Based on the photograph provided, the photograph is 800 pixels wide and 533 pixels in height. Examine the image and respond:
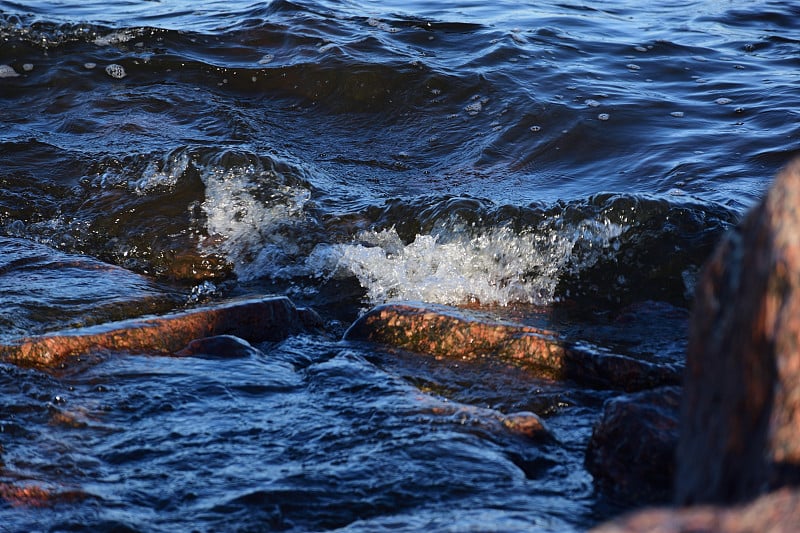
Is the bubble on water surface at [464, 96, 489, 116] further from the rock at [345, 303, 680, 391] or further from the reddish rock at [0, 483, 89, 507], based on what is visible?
the reddish rock at [0, 483, 89, 507]

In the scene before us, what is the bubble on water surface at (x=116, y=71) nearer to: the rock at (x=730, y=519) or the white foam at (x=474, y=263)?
the white foam at (x=474, y=263)

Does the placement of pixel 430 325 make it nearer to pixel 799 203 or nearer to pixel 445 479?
pixel 445 479

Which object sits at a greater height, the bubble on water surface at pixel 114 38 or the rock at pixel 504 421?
the bubble on water surface at pixel 114 38

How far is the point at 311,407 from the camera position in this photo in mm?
4051

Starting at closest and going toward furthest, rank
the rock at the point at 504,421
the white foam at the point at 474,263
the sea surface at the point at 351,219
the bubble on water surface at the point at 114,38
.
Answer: the sea surface at the point at 351,219 → the rock at the point at 504,421 → the white foam at the point at 474,263 → the bubble on water surface at the point at 114,38

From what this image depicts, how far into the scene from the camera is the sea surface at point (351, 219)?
3.44 m

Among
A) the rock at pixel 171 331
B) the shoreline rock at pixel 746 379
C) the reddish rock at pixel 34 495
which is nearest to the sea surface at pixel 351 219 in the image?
the reddish rock at pixel 34 495

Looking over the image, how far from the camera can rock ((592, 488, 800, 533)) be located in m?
1.56

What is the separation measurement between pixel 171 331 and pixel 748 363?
3.42m

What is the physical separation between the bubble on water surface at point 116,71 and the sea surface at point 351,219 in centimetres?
4

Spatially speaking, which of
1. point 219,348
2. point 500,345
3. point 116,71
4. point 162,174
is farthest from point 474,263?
point 116,71

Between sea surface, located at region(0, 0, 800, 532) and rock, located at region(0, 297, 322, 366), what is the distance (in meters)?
0.12

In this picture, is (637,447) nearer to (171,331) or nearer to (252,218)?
(171,331)

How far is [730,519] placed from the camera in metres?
1.59
